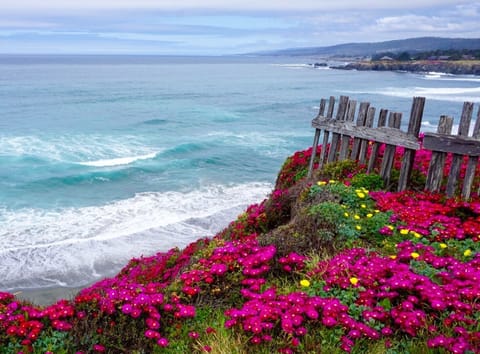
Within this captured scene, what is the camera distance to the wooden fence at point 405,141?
7531mm

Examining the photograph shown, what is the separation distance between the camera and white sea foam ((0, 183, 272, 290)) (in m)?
13.5

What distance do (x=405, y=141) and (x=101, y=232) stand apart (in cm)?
1094

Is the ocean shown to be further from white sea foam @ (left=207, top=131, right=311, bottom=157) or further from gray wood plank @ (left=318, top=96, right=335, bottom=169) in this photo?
gray wood plank @ (left=318, top=96, right=335, bottom=169)

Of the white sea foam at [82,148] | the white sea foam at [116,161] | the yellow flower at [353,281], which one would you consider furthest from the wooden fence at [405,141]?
the white sea foam at [82,148]

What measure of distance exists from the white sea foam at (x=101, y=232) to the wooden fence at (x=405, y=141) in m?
7.05

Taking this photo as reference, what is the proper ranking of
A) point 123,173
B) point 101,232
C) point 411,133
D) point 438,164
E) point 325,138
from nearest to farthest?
point 438,164, point 411,133, point 325,138, point 101,232, point 123,173

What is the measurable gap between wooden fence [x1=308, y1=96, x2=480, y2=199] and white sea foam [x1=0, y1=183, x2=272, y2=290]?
23.1 feet

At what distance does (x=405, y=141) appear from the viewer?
8266 mm

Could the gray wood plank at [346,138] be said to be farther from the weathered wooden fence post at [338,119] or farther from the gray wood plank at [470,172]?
the gray wood plank at [470,172]

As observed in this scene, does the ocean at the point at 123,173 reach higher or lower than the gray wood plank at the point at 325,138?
lower

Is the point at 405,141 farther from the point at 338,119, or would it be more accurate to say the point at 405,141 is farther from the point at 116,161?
the point at 116,161

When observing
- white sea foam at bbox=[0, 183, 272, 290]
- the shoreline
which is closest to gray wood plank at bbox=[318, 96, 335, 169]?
white sea foam at bbox=[0, 183, 272, 290]

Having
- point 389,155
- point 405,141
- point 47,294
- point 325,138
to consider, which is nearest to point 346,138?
point 325,138

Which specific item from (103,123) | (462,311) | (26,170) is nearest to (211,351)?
(462,311)
